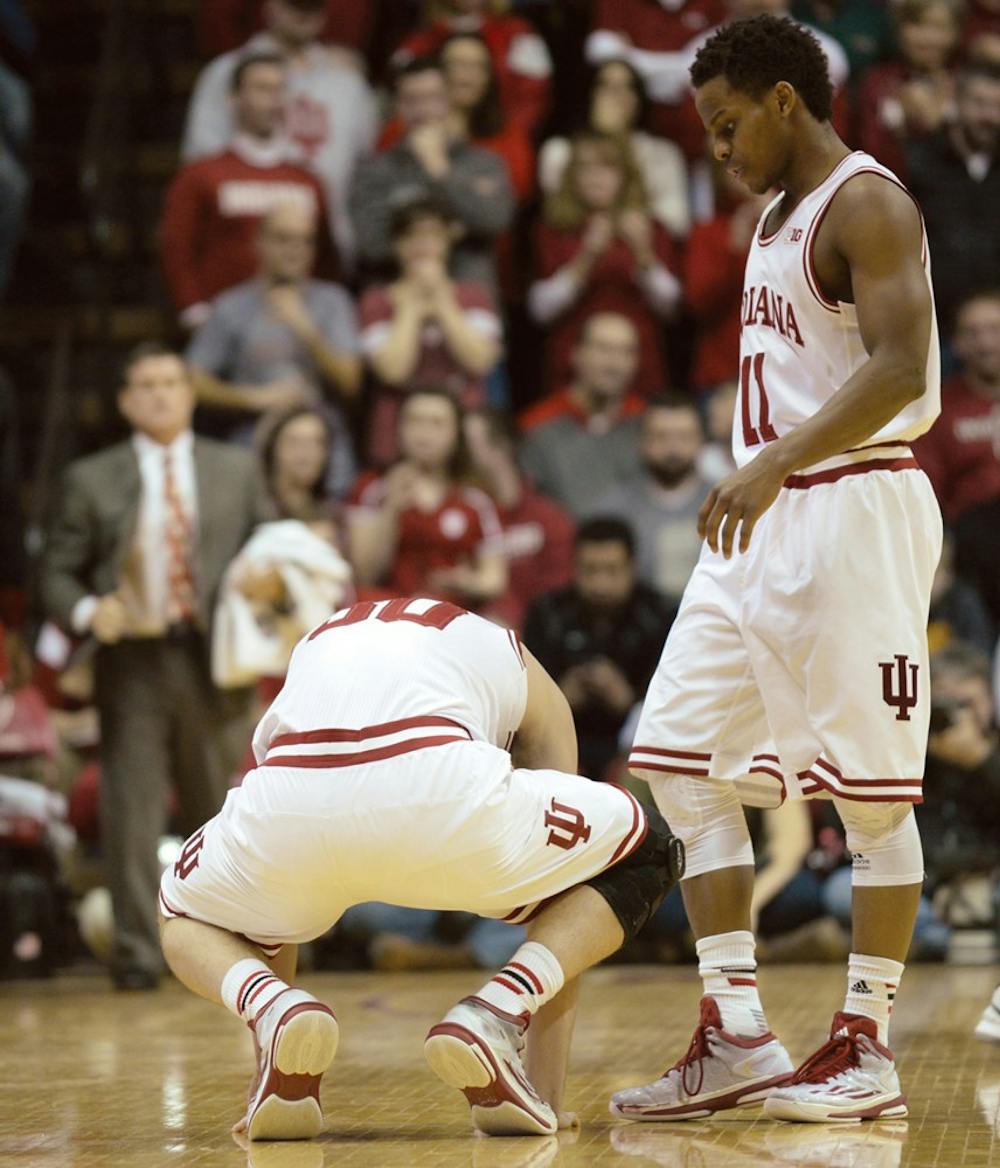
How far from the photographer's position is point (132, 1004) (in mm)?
6828

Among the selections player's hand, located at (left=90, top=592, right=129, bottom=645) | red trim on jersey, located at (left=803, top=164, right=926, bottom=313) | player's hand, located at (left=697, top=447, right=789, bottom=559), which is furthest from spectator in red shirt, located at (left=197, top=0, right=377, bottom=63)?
player's hand, located at (left=697, top=447, right=789, bottom=559)

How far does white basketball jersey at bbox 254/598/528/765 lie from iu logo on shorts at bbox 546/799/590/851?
0.65ft

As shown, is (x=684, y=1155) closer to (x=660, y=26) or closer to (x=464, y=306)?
(x=464, y=306)

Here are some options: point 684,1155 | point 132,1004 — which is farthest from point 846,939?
point 684,1155

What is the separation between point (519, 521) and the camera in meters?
9.12

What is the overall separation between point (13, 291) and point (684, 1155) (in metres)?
8.10

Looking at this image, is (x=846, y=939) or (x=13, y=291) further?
(x=13, y=291)

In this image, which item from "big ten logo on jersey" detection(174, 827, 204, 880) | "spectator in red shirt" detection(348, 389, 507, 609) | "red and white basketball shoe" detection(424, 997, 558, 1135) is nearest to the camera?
"red and white basketball shoe" detection(424, 997, 558, 1135)

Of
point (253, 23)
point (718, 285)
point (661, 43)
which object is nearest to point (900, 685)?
point (718, 285)

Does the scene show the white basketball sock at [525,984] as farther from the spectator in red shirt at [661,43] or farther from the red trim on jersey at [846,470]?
the spectator in red shirt at [661,43]

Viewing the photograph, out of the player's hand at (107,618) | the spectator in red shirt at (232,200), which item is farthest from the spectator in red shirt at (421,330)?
the player's hand at (107,618)

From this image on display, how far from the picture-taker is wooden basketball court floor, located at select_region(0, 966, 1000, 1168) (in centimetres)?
364

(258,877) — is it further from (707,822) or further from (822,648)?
(822,648)

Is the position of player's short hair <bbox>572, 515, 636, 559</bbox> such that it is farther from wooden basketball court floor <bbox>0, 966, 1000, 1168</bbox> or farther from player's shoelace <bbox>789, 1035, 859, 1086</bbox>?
player's shoelace <bbox>789, 1035, 859, 1086</bbox>
